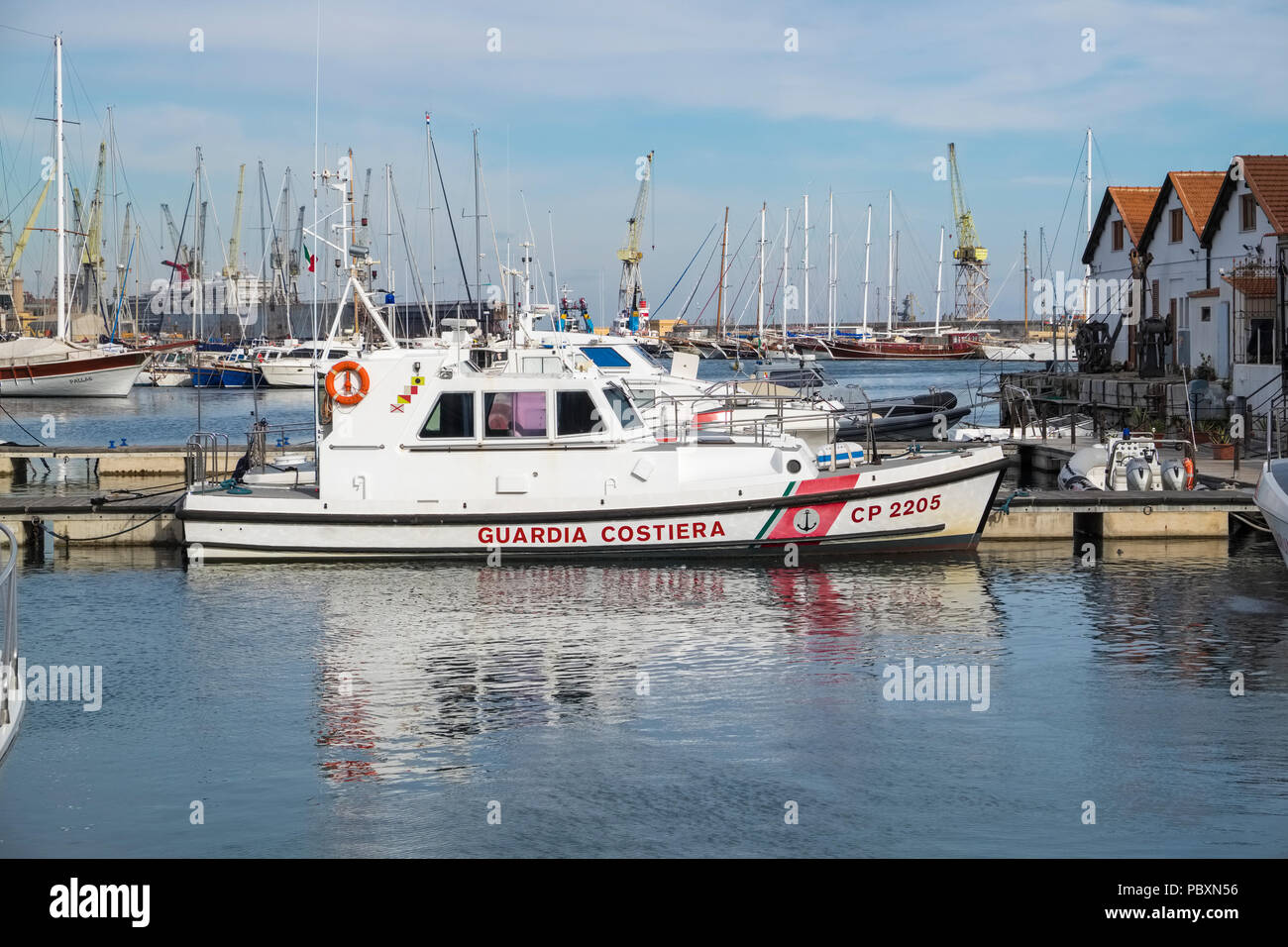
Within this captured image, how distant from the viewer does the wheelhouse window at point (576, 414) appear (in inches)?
712

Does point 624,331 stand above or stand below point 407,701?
above

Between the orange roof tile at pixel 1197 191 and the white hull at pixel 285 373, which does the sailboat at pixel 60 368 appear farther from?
the orange roof tile at pixel 1197 191

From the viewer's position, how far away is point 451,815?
9.51 meters

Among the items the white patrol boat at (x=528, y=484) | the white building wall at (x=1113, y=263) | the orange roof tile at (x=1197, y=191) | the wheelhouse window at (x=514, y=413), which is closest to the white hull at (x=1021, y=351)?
the white building wall at (x=1113, y=263)

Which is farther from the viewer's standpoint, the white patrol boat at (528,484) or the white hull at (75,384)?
the white hull at (75,384)

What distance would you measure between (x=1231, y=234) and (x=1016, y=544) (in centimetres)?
1838

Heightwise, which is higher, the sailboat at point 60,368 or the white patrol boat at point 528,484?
the sailboat at point 60,368

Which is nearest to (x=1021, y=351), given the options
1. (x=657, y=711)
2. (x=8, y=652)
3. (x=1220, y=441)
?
(x=1220, y=441)

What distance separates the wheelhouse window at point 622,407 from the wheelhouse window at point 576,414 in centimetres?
27

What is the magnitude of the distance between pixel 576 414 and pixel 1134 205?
102 feet

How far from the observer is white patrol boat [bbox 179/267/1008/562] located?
18.0m

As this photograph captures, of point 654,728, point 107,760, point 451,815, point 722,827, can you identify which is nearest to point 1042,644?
point 654,728

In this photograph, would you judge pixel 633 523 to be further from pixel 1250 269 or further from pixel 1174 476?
pixel 1250 269
